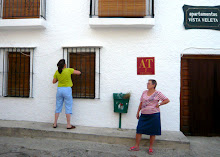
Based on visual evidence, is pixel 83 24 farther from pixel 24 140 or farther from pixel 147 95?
pixel 24 140

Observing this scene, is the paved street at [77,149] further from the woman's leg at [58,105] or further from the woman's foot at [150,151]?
the woman's leg at [58,105]

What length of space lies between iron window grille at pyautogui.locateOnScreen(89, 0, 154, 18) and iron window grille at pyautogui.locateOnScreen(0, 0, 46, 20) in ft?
4.65

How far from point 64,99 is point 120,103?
54.1 inches

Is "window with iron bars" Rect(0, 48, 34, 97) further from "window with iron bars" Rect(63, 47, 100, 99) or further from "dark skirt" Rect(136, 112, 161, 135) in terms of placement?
"dark skirt" Rect(136, 112, 161, 135)

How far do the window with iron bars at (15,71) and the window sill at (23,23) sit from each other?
61 cm

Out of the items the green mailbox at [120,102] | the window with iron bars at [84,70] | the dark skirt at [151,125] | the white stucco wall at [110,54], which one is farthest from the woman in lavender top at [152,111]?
the window with iron bars at [84,70]

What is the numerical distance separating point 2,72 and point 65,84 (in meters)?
2.11

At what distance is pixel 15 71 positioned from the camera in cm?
529

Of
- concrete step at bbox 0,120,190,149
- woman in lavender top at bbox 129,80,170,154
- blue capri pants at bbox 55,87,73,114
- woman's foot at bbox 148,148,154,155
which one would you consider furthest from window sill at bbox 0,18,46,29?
woman's foot at bbox 148,148,154,155

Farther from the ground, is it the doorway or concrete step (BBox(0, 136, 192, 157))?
the doorway

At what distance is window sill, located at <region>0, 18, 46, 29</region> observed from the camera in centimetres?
488

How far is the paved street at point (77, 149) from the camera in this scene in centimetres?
363

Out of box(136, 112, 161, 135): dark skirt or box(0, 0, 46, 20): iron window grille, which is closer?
box(136, 112, 161, 135): dark skirt

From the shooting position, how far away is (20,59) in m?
5.29
